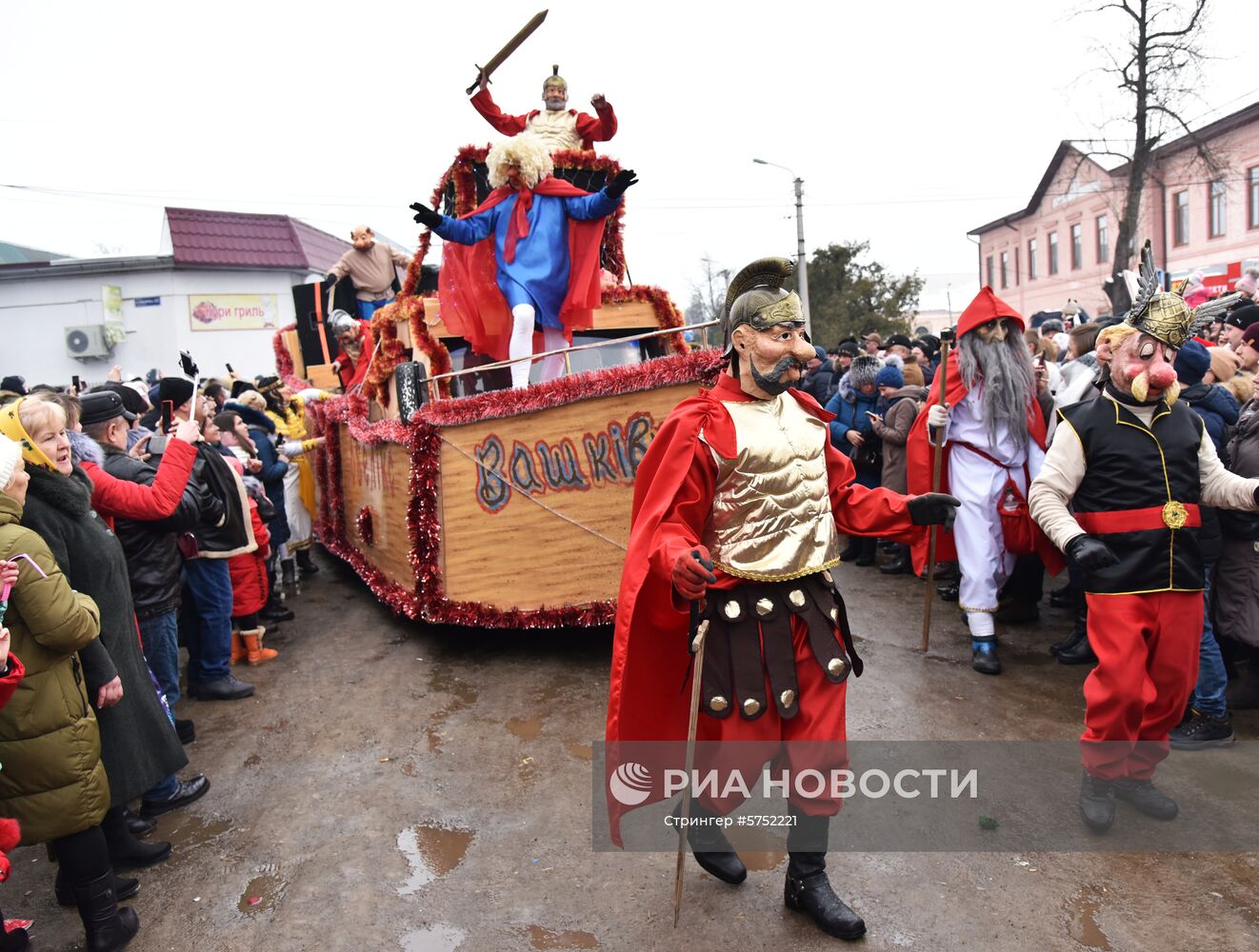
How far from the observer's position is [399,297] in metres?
6.85

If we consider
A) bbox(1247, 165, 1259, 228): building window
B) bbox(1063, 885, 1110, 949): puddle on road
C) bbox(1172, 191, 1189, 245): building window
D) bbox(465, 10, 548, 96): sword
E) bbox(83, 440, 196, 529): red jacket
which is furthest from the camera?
bbox(1172, 191, 1189, 245): building window

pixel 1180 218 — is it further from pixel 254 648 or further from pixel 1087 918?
pixel 1087 918

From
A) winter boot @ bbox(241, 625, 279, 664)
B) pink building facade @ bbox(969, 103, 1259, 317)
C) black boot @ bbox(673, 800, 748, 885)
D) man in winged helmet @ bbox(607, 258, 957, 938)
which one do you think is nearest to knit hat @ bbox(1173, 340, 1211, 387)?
man in winged helmet @ bbox(607, 258, 957, 938)

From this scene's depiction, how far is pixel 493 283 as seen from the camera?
20.9 ft

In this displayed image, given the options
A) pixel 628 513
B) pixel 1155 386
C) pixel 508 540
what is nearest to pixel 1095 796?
pixel 1155 386

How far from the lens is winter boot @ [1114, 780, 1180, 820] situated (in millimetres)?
3561

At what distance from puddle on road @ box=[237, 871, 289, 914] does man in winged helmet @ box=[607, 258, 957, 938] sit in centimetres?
134

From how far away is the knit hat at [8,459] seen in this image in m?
2.80

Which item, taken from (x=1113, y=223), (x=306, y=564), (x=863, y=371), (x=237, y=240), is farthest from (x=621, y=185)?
(x=1113, y=223)

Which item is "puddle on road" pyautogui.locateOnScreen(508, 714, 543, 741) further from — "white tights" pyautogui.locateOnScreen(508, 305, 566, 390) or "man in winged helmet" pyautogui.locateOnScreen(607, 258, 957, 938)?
"white tights" pyautogui.locateOnScreen(508, 305, 566, 390)

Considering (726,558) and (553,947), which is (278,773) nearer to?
(553,947)

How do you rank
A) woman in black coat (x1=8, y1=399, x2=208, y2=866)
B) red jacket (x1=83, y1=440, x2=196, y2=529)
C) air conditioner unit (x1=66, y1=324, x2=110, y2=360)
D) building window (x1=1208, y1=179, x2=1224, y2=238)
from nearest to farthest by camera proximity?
woman in black coat (x1=8, y1=399, x2=208, y2=866)
red jacket (x1=83, y1=440, x2=196, y2=529)
air conditioner unit (x1=66, y1=324, x2=110, y2=360)
building window (x1=1208, y1=179, x2=1224, y2=238)

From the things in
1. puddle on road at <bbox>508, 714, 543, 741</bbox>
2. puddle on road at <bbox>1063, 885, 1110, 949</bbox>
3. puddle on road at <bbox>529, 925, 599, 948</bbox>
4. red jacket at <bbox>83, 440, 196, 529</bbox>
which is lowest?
puddle on road at <bbox>1063, 885, 1110, 949</bbox>

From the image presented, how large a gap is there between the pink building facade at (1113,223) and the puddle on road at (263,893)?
1868 cm
